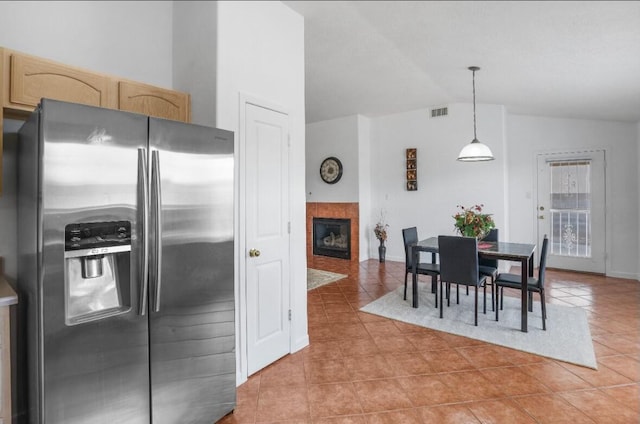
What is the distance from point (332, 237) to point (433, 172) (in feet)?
8.25

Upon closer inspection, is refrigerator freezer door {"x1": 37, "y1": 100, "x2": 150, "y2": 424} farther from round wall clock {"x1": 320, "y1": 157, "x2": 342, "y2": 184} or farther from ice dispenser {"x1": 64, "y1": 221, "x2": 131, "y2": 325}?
round wall clock {"x1": 320, "y1": 157, "x2": 342, "y2": 184}

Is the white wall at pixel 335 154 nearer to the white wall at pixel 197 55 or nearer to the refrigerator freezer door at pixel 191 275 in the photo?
the white wall at pixel 197 55

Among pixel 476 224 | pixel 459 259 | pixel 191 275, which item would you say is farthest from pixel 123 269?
pixel 476 224

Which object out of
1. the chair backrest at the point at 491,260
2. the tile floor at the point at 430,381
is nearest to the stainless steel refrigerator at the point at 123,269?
the tile floor at the point at 430,381

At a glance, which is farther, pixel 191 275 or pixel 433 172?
pixel 433 172

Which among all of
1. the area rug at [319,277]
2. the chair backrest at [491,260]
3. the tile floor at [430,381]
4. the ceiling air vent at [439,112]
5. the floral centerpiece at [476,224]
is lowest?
the tile floor at [430,381]

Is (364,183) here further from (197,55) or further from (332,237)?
(197,55)

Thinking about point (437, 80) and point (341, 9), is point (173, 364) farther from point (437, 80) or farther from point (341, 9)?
point (437, 80)

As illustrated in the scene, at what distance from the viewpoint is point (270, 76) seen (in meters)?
2.64

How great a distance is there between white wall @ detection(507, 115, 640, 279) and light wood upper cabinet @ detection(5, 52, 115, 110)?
6.22 m

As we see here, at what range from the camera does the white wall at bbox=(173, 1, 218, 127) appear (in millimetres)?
2273

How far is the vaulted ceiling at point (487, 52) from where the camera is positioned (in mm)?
2506

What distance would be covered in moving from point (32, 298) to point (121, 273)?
1.14 ft

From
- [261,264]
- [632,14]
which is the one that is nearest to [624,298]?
[632,14]
